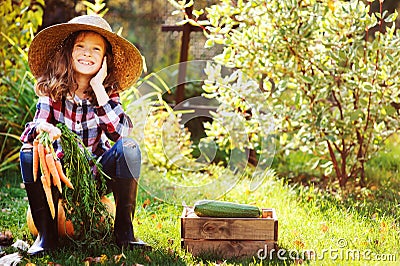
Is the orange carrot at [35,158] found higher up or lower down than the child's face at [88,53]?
lower down

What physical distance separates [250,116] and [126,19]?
500cm

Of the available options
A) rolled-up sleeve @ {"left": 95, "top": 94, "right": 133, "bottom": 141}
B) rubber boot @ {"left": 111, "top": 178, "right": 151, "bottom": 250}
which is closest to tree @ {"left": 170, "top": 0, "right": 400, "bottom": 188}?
rolled-up sleeve @ {"left": 95, "top": 94, "right": 133, "bottom": 141}

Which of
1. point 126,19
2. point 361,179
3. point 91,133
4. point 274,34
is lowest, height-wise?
point 361,179

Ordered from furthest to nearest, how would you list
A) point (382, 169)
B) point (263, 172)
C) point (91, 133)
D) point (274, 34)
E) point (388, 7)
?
1. point (388, 7)
2. point (382, 169)
3. point (263, 172)
4. point (274, 34)
5. point (91, 133)

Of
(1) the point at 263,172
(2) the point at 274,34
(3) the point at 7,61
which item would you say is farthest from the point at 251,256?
(3) the point at 7,61

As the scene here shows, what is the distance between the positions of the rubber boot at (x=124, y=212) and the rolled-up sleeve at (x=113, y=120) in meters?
0.24

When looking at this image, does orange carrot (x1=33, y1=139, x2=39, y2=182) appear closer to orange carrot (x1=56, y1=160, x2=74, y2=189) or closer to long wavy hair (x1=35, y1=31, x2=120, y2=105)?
orange carrot (x1=56, y1=160, x2=74, y2=189)

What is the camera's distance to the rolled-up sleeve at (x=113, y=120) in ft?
9.68

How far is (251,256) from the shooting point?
2812 millimetres

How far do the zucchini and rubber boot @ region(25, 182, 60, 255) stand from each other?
650mm

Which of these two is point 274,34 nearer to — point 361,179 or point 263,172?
point 263,172

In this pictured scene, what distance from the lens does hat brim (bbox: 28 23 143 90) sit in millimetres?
2996

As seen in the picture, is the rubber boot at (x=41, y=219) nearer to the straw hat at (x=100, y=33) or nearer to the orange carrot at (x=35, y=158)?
the orange carrot at (x=35, y=158)

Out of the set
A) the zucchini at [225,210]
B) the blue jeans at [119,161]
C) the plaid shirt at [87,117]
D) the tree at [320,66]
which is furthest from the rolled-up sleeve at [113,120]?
the tree at [320,66]
